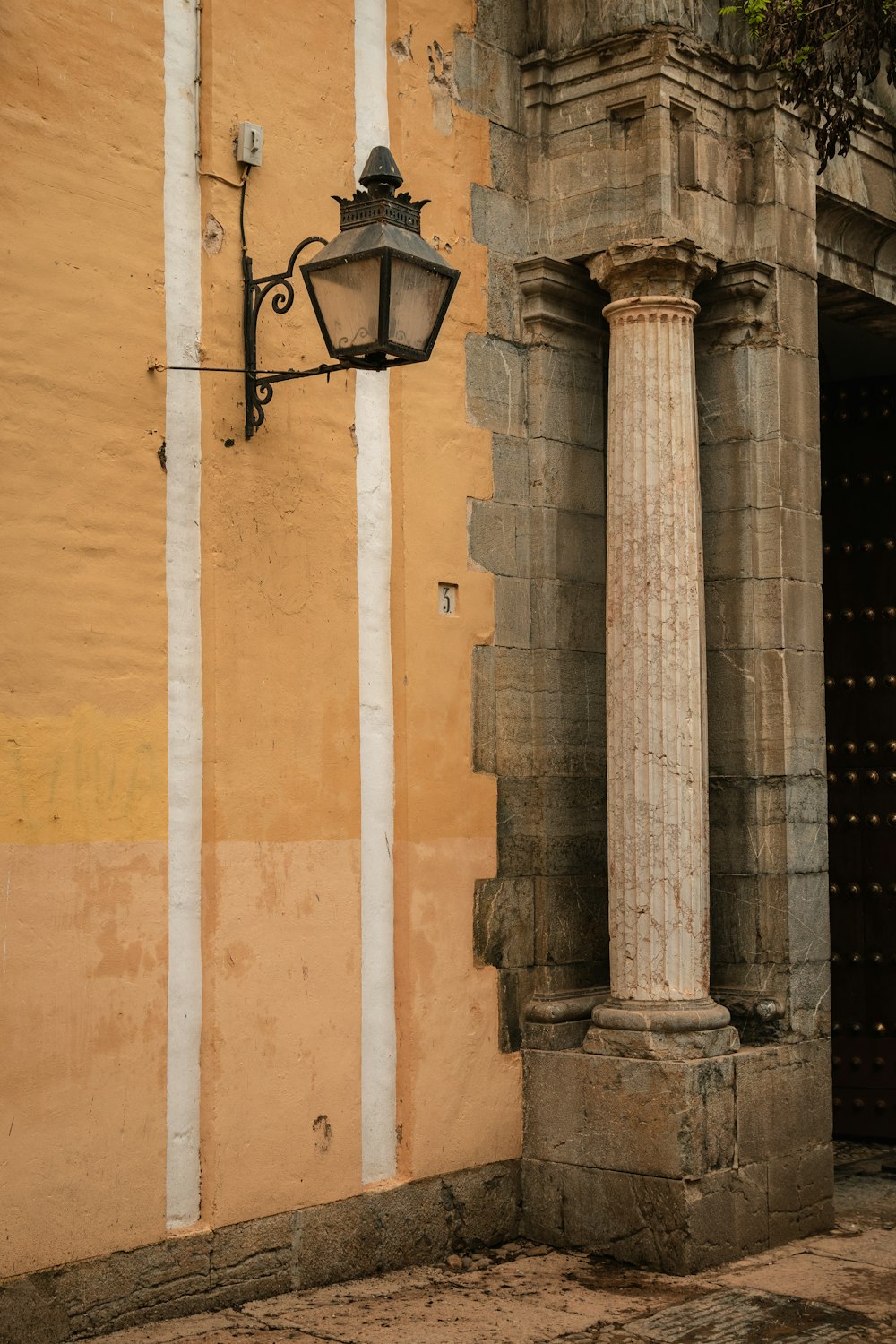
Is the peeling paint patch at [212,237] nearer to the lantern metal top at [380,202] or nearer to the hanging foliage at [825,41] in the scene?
the lantern metal top at [380,202]

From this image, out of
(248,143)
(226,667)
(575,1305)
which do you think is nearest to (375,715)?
(226,667)

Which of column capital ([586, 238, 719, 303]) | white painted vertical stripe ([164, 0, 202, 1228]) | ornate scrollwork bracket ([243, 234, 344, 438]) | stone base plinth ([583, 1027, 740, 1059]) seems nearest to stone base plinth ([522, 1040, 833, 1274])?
stone base plinth ([583, 1027, 740, 1059])

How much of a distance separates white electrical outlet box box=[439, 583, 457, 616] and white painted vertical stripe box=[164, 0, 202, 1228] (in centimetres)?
121

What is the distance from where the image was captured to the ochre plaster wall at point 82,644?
5.17m

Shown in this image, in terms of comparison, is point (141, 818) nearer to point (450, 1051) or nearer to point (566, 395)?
point (450, 1051)

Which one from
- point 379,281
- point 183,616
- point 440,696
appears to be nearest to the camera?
point 379,281

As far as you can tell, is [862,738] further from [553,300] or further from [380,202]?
[380,202]

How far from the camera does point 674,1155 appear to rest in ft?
20.7

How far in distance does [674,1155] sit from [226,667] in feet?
7.78

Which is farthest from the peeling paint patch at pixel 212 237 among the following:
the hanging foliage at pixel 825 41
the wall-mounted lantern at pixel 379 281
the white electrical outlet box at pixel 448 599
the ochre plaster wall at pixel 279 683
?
the hanging foliage at pixel 825 41

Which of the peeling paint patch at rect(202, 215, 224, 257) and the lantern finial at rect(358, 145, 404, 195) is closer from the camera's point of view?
the lantern finial at rect(358, 145, 404, 195)

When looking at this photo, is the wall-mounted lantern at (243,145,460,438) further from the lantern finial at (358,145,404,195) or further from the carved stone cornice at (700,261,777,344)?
the carved stone cornice at (700,261,777,344)

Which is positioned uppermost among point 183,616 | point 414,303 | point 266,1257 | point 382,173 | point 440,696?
point 382,173

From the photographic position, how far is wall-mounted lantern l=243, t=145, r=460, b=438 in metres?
5.35
